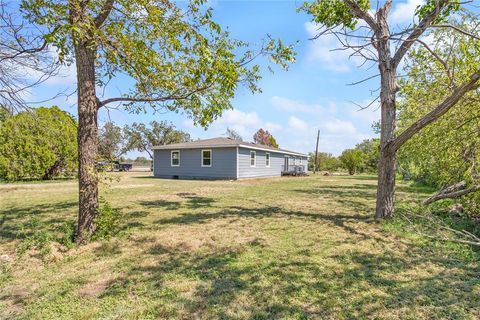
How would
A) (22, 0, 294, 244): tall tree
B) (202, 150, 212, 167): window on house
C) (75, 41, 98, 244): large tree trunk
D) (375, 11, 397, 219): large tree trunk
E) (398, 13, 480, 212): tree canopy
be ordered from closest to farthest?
1. (22, 0, 294, 244): tall tree
2. (75, 41, 98, 244): large tree trunk
3. (398, 13, 480, 212): tree canopy
4. (375, 11, 397, 219): large tree trunk
5. (202, 150, 212, 167): window on house

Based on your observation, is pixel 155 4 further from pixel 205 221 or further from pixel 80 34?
pixel 205 221

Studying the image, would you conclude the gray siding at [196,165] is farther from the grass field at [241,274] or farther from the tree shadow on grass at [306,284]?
the tree shadow on grass at [306,284]

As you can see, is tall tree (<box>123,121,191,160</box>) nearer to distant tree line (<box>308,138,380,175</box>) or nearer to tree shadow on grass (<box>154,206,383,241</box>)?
distant tree line (<box>308,138,380,175</box>)

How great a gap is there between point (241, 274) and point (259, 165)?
17504 mm

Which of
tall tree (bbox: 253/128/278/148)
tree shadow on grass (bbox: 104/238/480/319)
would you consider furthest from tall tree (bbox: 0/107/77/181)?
tall tree (bbox: 253/128/278/148)

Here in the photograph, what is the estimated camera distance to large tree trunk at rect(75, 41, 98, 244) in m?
4.04

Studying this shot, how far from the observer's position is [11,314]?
235 cm

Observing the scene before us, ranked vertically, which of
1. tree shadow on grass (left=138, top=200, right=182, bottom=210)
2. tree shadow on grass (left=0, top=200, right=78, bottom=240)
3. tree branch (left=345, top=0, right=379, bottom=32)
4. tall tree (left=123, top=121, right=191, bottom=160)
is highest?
tall tree (left=123, top=121, right=191, bottom=160)

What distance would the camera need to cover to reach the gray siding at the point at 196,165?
17531 mm

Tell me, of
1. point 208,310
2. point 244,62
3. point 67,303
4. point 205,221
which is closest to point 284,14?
point 244,62

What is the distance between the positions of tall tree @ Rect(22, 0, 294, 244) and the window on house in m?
13.4

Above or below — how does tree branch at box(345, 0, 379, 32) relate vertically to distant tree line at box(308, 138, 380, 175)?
above

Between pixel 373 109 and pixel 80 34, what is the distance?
5.23 m

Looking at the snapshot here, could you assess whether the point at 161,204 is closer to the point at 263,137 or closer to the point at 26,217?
the point at 26,217
